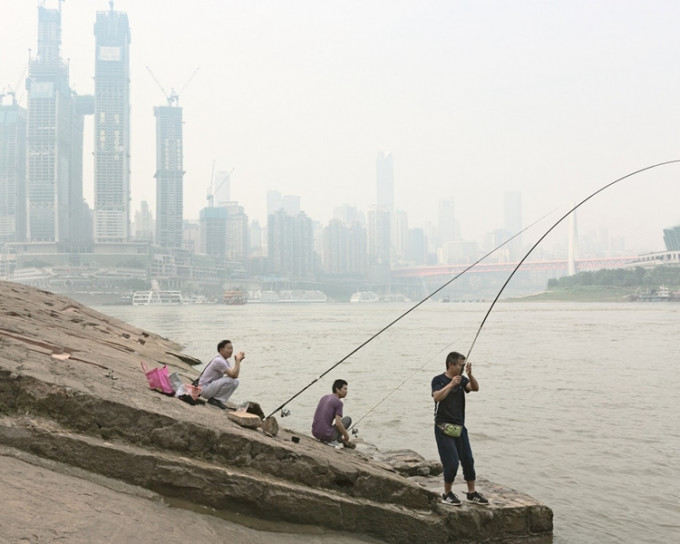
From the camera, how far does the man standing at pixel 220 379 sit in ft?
21.8

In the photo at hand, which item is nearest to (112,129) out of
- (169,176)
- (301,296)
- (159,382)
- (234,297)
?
(169,176)

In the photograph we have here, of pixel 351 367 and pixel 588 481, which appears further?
pixel 351 367

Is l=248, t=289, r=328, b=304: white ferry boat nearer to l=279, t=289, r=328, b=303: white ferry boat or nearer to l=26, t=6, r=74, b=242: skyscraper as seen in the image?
l=279, t=289, r=328, b=303: white ferry boat

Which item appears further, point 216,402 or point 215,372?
point 215,372

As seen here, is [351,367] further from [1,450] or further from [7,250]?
[7,250]

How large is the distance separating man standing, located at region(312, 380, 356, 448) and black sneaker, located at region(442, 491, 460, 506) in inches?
53.3

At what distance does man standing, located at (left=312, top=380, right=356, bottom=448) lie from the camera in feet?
20.3

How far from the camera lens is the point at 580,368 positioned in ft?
61.1

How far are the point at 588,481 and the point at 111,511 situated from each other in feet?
17.2

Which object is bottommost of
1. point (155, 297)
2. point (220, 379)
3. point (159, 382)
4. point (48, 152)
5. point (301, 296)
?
point (301, 296)

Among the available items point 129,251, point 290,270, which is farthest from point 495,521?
point 290,270

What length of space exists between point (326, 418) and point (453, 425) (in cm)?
156

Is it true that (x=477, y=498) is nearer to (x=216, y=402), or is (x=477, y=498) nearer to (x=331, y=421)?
(x=331, y=421)

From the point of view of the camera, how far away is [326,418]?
621 centimetres
